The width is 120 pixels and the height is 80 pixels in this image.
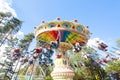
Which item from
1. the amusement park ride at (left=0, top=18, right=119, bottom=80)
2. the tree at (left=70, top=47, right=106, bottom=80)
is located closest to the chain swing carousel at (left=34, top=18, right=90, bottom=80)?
the amusement park ride at (left=0, top=18, right=119, bottom=80)

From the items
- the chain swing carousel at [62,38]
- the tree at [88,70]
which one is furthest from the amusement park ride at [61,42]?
the tree at [88,70]

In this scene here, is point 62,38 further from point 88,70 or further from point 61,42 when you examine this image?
point 88,70

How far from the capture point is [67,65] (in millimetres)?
17516

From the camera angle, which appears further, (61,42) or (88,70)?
(88,70)

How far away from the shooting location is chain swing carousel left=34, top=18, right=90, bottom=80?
17.0 metres

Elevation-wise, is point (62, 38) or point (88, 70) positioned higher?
point (62, 38)

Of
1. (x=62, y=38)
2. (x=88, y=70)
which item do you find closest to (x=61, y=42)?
(x=62, y=38)

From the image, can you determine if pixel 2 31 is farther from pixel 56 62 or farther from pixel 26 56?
pixel 56 62

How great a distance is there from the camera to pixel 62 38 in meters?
18.4

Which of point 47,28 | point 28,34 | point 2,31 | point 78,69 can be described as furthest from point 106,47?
point 28,34

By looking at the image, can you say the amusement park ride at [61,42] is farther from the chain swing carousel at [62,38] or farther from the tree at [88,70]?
the tree at [88,70]

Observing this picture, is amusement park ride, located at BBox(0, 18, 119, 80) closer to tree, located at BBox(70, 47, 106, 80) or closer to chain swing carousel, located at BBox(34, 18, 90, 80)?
chain swing carousel, located at BBox(34, 18, 90, 80)

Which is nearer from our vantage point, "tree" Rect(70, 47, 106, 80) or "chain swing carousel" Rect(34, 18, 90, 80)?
"chain swing carousel" Rect(34, 18, 90, 80)

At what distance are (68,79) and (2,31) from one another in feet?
23.2
